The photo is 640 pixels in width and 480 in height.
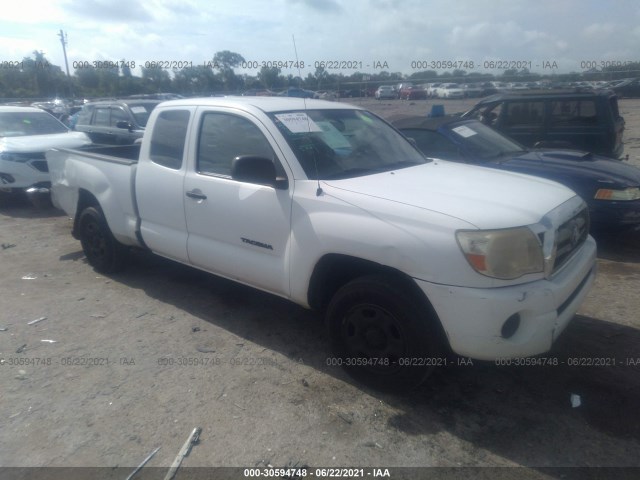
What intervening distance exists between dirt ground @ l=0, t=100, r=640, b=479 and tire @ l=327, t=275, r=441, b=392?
175 mm

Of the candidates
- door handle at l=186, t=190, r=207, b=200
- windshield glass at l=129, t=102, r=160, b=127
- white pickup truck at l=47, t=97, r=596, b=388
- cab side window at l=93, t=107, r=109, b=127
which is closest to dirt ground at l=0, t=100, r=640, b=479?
white pickup truck at l=47, t=97, r=596, b=388

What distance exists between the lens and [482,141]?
660 centimetres

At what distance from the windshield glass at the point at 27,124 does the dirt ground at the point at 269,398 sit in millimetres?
6288

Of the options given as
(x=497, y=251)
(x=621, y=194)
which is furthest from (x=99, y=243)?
(x=621, y=194)

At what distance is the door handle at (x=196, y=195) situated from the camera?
4.18m

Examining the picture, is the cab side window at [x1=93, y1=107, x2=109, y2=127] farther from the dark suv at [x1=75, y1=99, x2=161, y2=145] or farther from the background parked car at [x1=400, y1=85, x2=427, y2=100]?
the background parked car at [x1=400, y1=85, x2=427, y2=100]

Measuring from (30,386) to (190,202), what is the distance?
1.77 metres

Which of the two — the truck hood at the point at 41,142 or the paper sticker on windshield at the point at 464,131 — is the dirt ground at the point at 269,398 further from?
the truck hood at the point at 41,142

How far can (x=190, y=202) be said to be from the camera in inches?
169

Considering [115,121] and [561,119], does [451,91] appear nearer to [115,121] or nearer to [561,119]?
[115,121]

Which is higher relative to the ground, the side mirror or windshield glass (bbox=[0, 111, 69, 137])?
the side mirror

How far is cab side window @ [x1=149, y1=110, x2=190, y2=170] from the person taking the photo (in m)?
4.49

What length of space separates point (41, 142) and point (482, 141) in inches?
303

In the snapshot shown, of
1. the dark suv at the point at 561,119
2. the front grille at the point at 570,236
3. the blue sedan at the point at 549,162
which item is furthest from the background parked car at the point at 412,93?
the front grille at the point at 570,236
